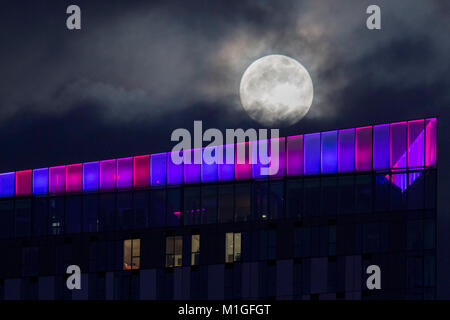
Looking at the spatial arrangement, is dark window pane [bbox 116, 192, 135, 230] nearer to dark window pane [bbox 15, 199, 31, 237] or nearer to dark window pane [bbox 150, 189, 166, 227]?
dark window pane [bbox 150, 189, 166, 227]

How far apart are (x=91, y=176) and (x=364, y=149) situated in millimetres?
23861

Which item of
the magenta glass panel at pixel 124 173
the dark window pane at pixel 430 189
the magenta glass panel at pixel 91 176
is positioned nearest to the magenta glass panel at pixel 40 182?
the magenta glass panel at pixel 91 176

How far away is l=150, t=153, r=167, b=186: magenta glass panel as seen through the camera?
68.8 metres

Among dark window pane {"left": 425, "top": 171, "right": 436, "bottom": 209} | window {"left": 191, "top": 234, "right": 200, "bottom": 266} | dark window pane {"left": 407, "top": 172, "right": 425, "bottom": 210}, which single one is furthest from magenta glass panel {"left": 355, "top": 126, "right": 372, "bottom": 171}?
window {"left": 191, "top": 234, "right": 200, "bottom": 266}

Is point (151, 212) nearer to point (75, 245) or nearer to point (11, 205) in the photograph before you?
point (75, 245)

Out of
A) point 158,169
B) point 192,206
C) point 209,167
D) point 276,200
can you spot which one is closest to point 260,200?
point 276,200

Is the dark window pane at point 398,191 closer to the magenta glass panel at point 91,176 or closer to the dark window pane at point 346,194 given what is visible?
the dark window pane at point 346,194

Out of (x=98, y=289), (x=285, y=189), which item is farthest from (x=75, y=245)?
(x=285, y=189)

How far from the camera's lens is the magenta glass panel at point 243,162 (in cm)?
6575

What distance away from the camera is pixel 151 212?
68.9 meters

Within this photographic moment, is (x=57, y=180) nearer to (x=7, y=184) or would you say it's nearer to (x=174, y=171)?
(x=7, y=184)

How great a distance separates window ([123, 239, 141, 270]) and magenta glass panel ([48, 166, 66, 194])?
26.3ft

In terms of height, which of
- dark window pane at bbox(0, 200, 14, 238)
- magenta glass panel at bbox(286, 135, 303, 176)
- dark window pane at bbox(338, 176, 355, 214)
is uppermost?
magenta glass panel at bbox(286, 135, 303, 176)
